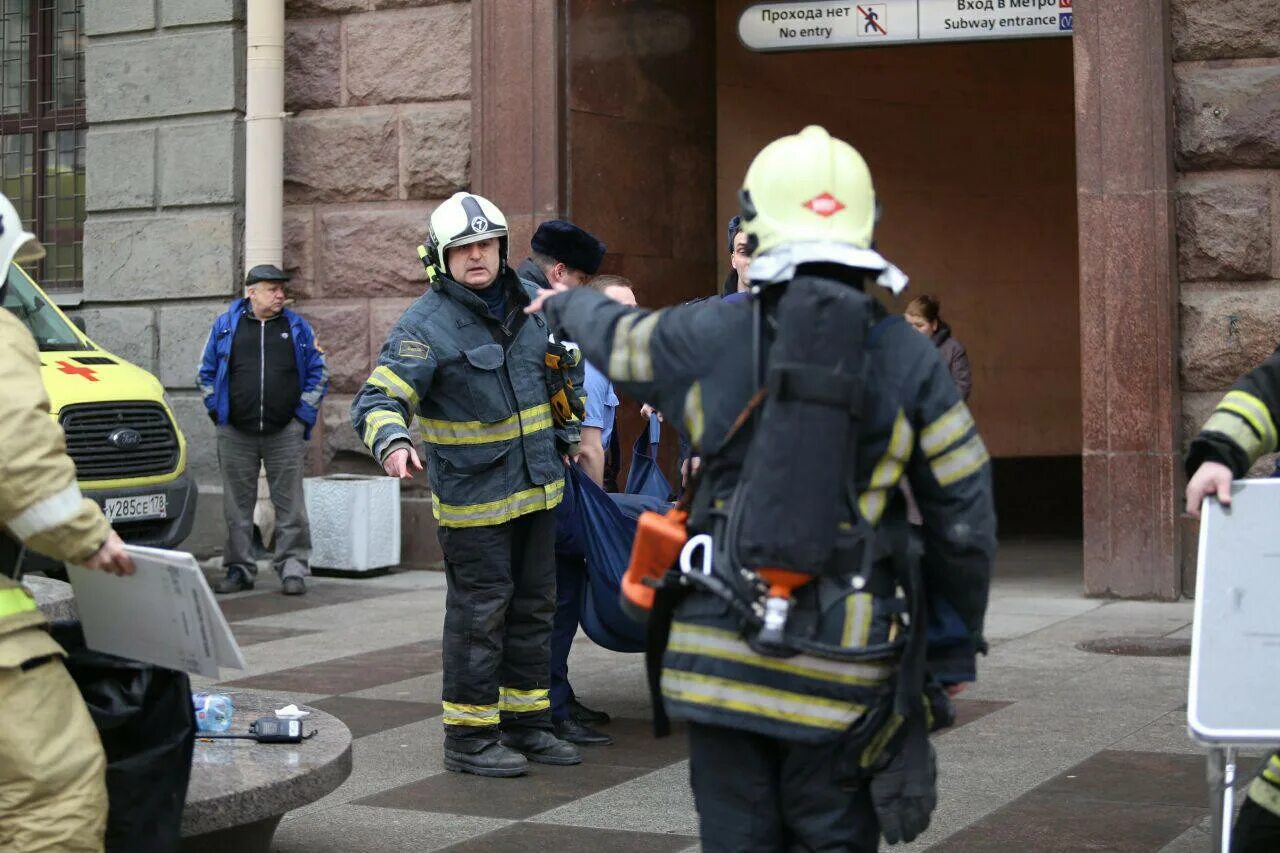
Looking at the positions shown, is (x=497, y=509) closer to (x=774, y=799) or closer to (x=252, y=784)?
(x=252, y=784)

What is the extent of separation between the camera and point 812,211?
3.53 m

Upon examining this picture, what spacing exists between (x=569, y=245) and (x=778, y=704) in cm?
383

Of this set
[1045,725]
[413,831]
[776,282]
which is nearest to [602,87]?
[1045,725]

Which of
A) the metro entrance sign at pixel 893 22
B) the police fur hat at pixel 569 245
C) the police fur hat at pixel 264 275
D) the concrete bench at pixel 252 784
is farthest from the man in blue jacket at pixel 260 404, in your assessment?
the concrete bench at pixel 252 784

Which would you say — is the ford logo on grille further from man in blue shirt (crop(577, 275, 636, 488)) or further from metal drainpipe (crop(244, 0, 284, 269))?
man in blue shirt (crop(577, 275, 636, 488))

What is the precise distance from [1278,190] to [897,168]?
564 cm

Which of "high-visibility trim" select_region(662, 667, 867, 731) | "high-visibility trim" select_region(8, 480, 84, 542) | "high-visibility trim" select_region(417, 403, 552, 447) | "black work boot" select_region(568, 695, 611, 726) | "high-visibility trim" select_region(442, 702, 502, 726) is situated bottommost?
"black work boot" select_region(568, 695, 611, 726)

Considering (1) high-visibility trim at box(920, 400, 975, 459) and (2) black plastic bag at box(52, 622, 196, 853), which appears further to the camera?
(2) black plastic bag at box(52, 622, 196, 853)

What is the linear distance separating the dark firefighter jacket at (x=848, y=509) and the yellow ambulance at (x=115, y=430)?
657 centimetres

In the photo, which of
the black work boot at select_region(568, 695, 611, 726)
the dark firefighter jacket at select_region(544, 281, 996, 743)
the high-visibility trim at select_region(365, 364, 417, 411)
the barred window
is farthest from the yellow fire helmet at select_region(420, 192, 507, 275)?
the barred window

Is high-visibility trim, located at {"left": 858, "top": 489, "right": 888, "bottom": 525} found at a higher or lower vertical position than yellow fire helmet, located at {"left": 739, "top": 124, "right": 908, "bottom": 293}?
lower

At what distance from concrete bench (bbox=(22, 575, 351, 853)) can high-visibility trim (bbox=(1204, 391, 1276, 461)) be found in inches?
96.1

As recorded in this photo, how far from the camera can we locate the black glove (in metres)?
3.52

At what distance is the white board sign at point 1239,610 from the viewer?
3998 millimetres
